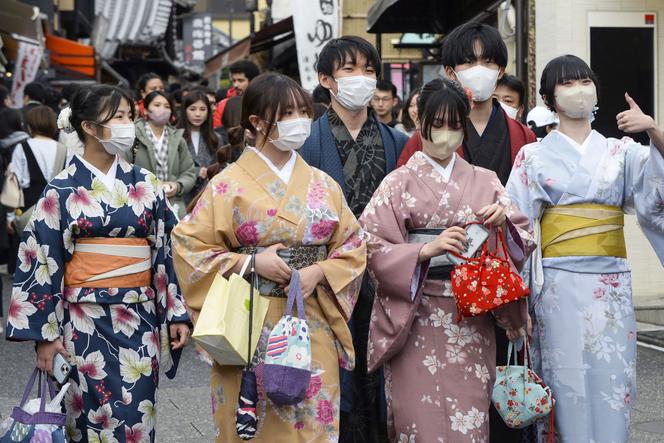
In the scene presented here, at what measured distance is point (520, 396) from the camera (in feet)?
14.8

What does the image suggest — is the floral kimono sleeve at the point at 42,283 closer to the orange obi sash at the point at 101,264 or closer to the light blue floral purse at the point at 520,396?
the orange obi sash at the point at 101,264

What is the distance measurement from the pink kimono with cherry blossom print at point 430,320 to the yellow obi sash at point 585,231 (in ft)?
0.67

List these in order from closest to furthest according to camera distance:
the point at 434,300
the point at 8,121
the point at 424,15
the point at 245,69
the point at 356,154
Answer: the point at 434,300
the point at 356,154
the point at 245,69
the point at 8,121
the point at 424,15

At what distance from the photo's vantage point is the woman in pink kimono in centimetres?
449

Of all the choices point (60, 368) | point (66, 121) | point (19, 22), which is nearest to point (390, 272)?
point (60, 368)

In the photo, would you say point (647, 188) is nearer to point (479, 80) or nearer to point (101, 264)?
point (479, 80)

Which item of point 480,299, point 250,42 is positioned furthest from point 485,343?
point 250,42

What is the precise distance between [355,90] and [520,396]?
1520 millimetres

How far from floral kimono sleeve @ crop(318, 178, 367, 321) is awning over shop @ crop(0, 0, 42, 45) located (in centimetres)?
1382

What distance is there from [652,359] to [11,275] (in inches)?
304

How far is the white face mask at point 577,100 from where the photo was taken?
15.5ft

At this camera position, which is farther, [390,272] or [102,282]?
[102,282]

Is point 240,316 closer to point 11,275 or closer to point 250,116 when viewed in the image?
point 250,116

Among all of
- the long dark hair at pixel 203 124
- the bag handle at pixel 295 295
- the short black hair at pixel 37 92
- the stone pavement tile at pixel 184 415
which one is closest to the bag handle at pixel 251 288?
the bag handle at pixel 295 295
